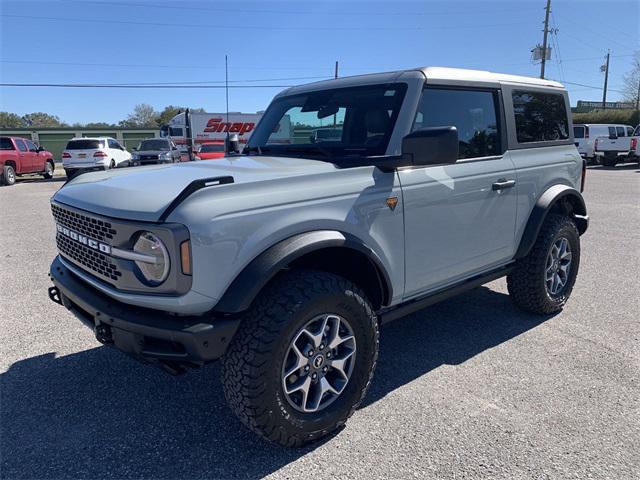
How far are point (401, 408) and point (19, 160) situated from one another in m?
22.0

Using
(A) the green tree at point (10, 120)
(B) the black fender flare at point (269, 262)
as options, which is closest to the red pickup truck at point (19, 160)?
(B) the black fender flare at point (269, 262)

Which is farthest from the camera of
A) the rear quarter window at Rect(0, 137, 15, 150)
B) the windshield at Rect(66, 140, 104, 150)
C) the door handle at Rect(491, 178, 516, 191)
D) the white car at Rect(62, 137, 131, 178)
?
the windshield at Rect(66, 140, 104, 150)

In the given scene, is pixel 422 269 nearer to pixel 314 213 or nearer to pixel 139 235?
pixel 314 213

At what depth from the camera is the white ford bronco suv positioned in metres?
2.35

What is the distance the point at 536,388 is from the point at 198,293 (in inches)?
92.2

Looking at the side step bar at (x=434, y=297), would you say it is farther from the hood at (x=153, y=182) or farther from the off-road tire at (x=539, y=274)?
the hood at (x=153, y=182)

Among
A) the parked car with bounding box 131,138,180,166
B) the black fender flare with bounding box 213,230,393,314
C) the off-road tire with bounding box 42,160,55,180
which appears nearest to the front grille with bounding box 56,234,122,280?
the black fender flare with bounding box 213,230,393,314

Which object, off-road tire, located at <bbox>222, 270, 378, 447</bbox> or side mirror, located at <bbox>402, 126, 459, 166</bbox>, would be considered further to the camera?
side mirror, located at <bbox>402, 126, 459, 166</bbox>

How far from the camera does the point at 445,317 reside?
4602mm

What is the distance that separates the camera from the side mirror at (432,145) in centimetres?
281

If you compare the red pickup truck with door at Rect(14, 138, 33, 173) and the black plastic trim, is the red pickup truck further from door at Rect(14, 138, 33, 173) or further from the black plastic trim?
the black plastic trim

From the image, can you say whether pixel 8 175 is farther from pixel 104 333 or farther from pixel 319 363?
pixel 319 363

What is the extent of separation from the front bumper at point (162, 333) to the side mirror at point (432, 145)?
55.8 inches

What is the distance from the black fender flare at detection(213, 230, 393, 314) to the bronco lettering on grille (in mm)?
716
